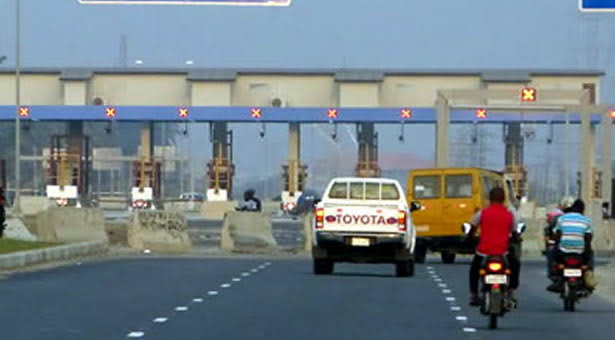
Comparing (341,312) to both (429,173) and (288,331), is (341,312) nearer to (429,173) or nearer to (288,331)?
(288,331)

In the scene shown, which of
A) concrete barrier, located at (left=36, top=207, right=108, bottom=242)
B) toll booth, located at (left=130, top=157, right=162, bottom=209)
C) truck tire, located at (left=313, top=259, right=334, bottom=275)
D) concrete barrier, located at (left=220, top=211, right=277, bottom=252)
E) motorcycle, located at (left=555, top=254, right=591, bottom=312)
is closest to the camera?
motorcycle, located at (left=555, top=254, right=591, bottom=312)

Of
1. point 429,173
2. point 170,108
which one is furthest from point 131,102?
point 429,173

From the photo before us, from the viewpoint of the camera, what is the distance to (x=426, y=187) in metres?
43.6

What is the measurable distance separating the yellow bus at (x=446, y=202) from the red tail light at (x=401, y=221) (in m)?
7.70

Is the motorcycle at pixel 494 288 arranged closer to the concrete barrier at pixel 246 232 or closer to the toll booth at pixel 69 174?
the concrete barrier at pixel 246 232

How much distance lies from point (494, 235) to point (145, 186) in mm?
63102

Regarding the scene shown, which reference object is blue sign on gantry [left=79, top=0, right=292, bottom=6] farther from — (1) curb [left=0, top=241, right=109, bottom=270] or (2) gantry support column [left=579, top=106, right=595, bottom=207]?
(2) gantry support column [left=579, top=106, right=595, bottom=207]

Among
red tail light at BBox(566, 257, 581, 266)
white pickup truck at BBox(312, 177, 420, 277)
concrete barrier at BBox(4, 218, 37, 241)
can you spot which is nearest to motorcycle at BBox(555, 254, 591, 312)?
red tail light at BBox(566, 257, 581, 266)

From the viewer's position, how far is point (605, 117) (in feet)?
206

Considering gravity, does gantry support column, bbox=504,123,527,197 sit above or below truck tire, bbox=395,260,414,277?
above

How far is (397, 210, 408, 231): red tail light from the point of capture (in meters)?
34.7

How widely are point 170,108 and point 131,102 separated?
13.5 feet

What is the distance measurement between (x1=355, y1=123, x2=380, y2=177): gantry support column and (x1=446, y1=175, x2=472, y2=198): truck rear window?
36.1 m

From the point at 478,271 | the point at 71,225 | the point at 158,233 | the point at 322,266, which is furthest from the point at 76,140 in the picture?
the point at 478,271
